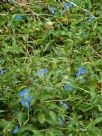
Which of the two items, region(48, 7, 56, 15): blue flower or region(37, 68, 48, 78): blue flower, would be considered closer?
region(37, 68, 48, 78): blue flower

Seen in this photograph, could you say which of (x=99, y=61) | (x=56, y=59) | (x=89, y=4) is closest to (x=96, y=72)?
(x=99, y=61)

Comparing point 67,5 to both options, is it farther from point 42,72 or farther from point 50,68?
point 42,72

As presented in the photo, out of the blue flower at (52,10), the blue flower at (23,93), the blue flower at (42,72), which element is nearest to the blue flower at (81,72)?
the blue flower at (42,72)

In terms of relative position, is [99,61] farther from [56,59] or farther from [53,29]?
[53,29]

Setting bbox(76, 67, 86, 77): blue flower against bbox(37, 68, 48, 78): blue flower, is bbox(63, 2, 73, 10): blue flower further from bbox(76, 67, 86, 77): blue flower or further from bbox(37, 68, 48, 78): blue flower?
bbox(37, 68, 48, 78): blue flower

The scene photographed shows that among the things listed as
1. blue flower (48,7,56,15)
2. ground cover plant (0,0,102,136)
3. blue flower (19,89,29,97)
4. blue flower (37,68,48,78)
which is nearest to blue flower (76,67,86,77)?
ground cover plant (0,0,102,136)

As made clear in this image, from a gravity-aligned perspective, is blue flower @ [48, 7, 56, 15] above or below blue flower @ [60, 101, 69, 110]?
above

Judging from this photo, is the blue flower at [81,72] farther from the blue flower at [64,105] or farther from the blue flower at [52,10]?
the blue flower at [52,10]

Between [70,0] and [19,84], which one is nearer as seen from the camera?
[19,84]
